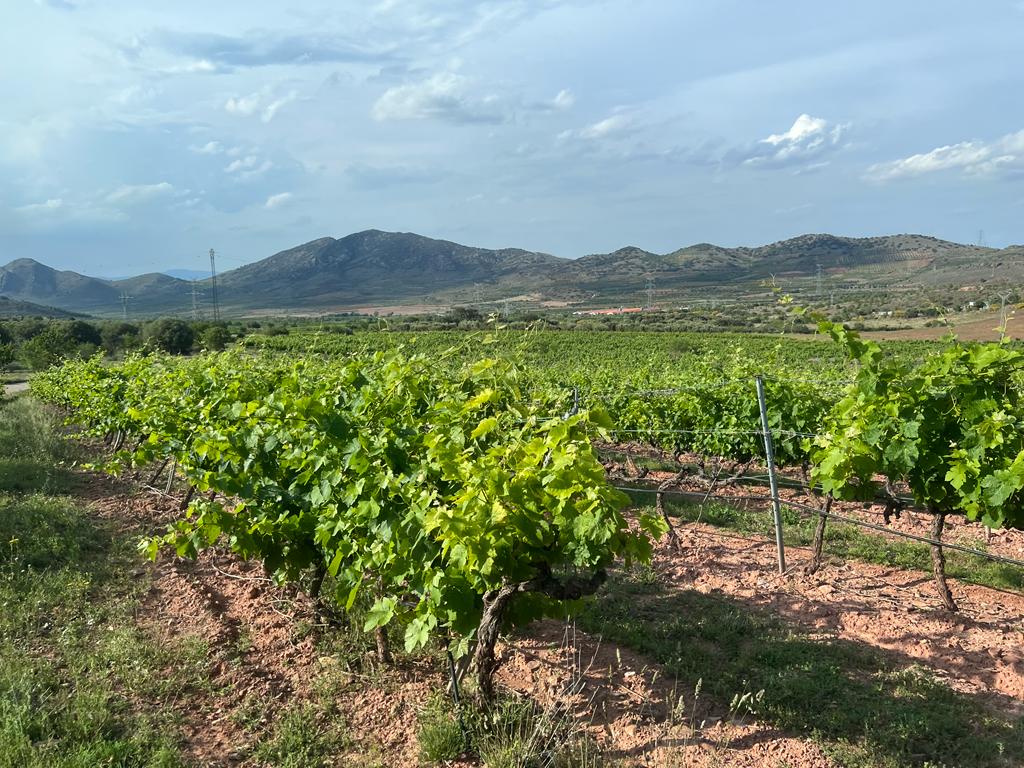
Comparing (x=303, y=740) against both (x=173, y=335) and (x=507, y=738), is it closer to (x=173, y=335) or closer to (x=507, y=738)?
(x=507, y=738)

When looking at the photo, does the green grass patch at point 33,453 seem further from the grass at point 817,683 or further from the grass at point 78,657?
the grass at point 817,683

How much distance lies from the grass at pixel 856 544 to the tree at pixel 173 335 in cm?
4704

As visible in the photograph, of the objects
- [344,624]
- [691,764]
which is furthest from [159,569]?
[691,764]

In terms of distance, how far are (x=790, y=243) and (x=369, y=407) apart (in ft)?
489

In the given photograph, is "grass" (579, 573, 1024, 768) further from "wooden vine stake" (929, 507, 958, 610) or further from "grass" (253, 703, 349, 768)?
"grass" (253, 703, 349, 768)

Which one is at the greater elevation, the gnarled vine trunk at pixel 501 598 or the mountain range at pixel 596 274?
the mountain range at pixel 596 274

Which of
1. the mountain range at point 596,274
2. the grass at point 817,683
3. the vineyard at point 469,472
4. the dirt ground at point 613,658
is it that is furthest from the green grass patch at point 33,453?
the mountain range at point 596,274

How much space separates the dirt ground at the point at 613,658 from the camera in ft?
11.8

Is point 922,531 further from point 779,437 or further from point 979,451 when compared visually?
point 979,451

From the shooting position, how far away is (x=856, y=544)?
7023mm

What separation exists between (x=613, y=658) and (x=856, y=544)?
12.4 ft

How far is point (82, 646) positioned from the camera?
4.56 m

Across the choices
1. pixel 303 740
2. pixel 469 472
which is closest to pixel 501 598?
pixel 469 472

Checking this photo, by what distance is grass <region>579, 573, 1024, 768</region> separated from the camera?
140 inches
